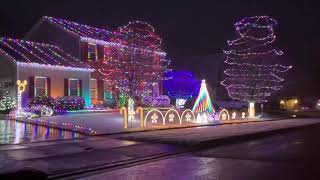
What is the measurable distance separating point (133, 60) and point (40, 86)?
730 centimetres

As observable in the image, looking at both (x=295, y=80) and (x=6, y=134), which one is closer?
(x=6, y=134)

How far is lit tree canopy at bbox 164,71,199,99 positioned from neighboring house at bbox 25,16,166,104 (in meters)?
14.8

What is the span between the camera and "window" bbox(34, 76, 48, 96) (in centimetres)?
3375

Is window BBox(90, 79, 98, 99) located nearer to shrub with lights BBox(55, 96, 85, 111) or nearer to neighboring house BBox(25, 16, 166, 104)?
neighboring house BBox(25, 16, 166, 104)

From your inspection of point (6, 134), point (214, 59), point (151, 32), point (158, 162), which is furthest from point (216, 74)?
point (158, 162)

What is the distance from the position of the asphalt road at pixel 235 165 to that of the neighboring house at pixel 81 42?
919 inches

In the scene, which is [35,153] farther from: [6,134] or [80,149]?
[6,134]

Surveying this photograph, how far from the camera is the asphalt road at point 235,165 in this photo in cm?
1118

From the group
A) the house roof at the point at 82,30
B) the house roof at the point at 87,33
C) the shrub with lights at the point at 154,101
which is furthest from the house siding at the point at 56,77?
the shrub with lights at the point at 154,101

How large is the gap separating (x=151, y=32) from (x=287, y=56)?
97.3 ft

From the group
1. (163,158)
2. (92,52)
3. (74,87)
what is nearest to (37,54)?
(74,87)

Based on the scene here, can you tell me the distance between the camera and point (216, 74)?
197ft

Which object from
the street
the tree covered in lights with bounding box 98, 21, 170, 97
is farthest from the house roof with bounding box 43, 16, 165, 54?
the street

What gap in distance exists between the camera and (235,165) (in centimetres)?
1280
